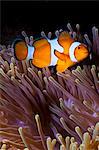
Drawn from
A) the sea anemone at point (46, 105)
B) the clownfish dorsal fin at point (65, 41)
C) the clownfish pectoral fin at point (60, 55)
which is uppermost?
the clownfish dorsal fin at point (65, 41)

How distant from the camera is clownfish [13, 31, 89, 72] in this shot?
58.1 inches

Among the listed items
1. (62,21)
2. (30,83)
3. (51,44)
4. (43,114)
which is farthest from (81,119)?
(62,21)

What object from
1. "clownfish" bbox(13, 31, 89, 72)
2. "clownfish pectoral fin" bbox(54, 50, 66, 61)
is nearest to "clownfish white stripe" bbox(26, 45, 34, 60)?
"clownfish" bbox(13, 31, 89, 72)

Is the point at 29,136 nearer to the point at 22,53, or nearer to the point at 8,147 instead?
the point at 8,147

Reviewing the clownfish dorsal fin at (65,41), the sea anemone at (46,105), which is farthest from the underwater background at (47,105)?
the clownfish dorsal fin at (65,41)

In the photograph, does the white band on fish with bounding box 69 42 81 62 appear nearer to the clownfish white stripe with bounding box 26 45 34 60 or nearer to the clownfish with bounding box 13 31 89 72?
the clownfish with bounding box 13 31 89 72

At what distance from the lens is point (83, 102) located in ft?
4.50

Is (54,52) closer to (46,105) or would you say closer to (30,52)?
(30,52)

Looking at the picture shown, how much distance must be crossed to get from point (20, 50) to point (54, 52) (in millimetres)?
174

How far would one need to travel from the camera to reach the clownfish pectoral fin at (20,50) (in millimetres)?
1564

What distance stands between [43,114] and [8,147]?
0.79ft

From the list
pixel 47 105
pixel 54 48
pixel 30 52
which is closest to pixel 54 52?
pixel 54 48

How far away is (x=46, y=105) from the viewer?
4.90 ft

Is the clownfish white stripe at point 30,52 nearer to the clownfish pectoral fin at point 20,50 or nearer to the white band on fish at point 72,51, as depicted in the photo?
the clownfish pectoral fin at point 20,50
